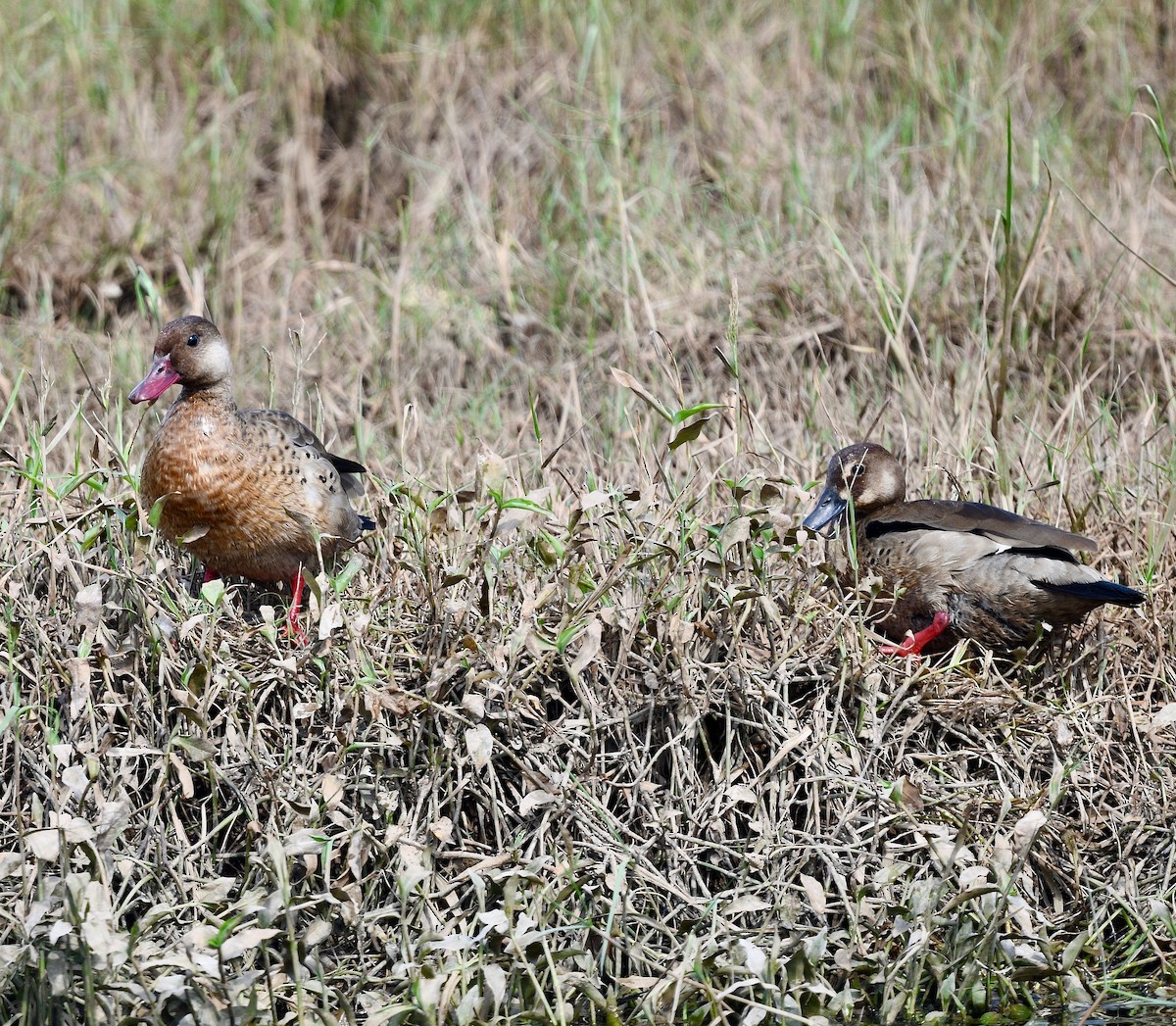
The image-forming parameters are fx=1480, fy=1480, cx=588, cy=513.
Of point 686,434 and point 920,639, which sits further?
point 920,639

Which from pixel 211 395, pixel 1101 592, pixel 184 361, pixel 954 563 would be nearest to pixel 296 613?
pixel 211 395

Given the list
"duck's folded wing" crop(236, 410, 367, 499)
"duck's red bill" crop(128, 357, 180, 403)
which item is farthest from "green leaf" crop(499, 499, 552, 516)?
"duck's red bill" crop(128, 357, 180, 403)

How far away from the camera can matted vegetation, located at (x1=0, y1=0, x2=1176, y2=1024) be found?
3.10 meters

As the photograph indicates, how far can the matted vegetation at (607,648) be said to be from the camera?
3.10m

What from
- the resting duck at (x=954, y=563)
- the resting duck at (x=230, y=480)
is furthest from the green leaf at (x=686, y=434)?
the resting duck at (x=230, y=480)

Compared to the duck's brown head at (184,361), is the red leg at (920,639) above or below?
below

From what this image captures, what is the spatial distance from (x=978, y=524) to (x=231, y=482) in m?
1.93

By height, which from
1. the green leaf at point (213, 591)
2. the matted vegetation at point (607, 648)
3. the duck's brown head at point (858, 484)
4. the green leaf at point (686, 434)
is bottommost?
the matted vegetation at point (607, 648)

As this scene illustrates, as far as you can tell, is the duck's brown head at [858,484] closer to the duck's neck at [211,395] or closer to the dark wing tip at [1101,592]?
the dark wing tip at [1101,592]

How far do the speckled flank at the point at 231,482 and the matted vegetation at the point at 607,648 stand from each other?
15 cm

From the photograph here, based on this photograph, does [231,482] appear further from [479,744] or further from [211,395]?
[479,744]

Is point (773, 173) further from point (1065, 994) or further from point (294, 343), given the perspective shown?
point (1065, 994)

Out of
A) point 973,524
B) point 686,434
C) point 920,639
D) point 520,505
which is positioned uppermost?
point 686,434

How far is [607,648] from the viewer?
11.7ft
